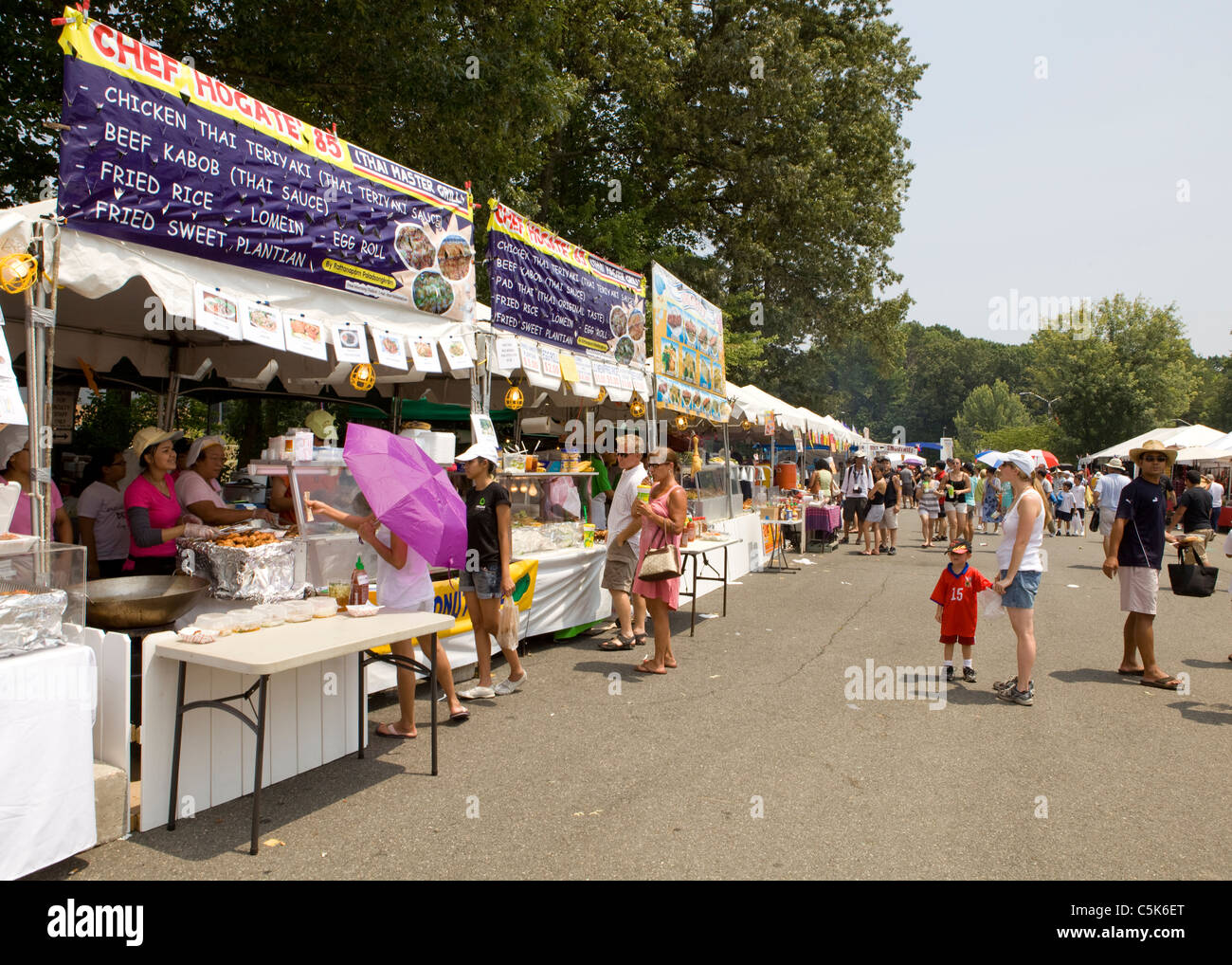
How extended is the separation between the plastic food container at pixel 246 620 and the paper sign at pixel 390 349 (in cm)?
255

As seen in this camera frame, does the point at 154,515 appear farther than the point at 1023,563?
No

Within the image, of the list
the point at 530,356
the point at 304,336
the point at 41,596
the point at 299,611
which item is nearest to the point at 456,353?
the point at 530,356

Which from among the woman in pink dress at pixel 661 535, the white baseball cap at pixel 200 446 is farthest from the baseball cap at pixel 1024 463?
the white baseball cap at pixel 200 446

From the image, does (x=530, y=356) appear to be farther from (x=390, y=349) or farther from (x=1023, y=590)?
(x=1023, y=590)

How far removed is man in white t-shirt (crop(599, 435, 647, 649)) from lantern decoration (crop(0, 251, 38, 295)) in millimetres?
4599

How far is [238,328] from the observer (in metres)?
5.13

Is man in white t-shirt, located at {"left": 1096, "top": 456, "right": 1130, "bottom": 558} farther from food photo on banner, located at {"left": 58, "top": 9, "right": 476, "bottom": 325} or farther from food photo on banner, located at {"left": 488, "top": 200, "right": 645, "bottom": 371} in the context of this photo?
food photo on banner, located at {"left": 58, "top": 9, "right": 476, "bottom": 325}

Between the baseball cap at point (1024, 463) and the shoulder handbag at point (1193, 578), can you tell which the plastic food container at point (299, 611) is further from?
the shoulder handbag at point (1193, 578)

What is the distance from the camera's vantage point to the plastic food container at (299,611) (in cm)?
442

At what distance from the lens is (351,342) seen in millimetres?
6082

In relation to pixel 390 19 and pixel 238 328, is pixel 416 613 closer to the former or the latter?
pixel 238 328

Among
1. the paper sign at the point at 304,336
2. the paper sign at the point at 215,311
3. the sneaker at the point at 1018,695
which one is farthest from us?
the sneaker at the point at 1018,695

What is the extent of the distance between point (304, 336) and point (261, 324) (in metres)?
0.36
